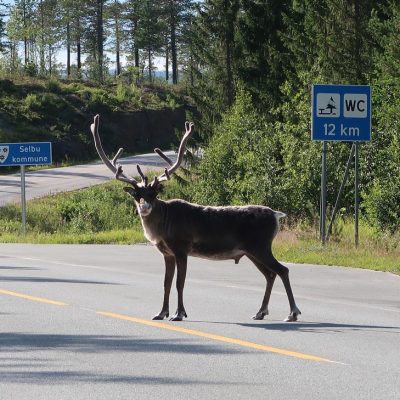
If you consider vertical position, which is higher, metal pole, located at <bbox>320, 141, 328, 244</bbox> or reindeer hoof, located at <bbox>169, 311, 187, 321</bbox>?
metal pole, located at <bbox>320, 141, 328, 244</bbox>

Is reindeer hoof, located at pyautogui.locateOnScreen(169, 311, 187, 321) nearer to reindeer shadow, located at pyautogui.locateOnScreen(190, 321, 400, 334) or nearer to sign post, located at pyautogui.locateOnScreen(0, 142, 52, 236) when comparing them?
reindeer shadow, located at pyautogui.locateOnScreen(190, 321, 400, 334)

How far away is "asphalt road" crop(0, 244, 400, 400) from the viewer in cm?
890

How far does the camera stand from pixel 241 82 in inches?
1858

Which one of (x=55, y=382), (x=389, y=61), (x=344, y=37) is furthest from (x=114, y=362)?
(x=344, y=37)

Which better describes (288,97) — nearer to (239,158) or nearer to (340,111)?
(239,158)

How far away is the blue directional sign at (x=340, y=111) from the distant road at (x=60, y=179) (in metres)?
29.7

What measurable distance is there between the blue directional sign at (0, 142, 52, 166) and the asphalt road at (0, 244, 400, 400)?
1684 centimetres

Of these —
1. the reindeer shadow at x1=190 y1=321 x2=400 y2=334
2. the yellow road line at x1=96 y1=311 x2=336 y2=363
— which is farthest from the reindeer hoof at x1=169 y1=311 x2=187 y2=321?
the reindeer shadow at x1=190 y1=321 x2=400 y2=334

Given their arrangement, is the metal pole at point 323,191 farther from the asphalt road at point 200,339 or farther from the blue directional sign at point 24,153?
the blue directional sign at point 24,153

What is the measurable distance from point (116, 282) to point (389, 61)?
1786cm

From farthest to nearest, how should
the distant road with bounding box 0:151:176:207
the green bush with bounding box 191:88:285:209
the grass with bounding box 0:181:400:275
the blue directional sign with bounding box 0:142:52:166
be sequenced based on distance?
1. the distant road with bounding box 0:151:176:207
2. the green bush with bounding box 191:88:285:209
3. the blue directional sign with bounding box 0:142:52:166
4. the grass with bounding box 0:181:400:275

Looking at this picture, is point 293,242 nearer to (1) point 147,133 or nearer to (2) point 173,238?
(2) point 173,238

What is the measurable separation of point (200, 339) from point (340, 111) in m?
11.9

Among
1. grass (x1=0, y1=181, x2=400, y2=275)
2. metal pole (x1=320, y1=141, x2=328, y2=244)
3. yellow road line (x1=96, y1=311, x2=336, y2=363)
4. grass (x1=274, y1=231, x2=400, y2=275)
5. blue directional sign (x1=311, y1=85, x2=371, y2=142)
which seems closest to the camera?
yellow road line (x1=96, y1=311, x2=336, y2=363)
